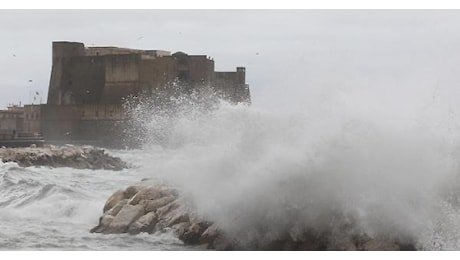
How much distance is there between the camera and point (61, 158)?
2214 centimetres

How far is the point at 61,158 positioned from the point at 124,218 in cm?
1336

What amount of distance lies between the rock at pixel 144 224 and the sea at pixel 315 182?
0.11 m

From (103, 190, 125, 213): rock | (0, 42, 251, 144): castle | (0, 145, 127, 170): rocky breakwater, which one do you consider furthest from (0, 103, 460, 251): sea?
(0, 42, 251, 144): castle

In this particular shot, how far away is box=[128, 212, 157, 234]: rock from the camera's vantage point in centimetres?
891

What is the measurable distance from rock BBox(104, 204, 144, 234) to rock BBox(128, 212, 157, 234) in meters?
0.08

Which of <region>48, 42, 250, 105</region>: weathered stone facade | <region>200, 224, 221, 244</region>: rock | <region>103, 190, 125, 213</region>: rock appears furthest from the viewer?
<region>48, 42, 250, 105</region>: weathered stone facade

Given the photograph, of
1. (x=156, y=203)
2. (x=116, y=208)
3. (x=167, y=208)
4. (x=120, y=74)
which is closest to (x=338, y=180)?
(x=167, y=208)

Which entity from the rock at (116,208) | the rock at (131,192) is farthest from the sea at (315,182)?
the rock at (131,192)

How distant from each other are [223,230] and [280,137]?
111 cm

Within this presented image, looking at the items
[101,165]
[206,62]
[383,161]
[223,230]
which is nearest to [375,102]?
[383,161]

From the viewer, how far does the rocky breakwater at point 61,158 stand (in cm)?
2133

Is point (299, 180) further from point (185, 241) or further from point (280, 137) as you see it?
point (185, 241)

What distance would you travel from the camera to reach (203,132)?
983 centimetres

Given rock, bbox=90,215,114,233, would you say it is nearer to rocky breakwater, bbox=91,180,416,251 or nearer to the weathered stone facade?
rocky breakwater, bbox=91,180,416,251
